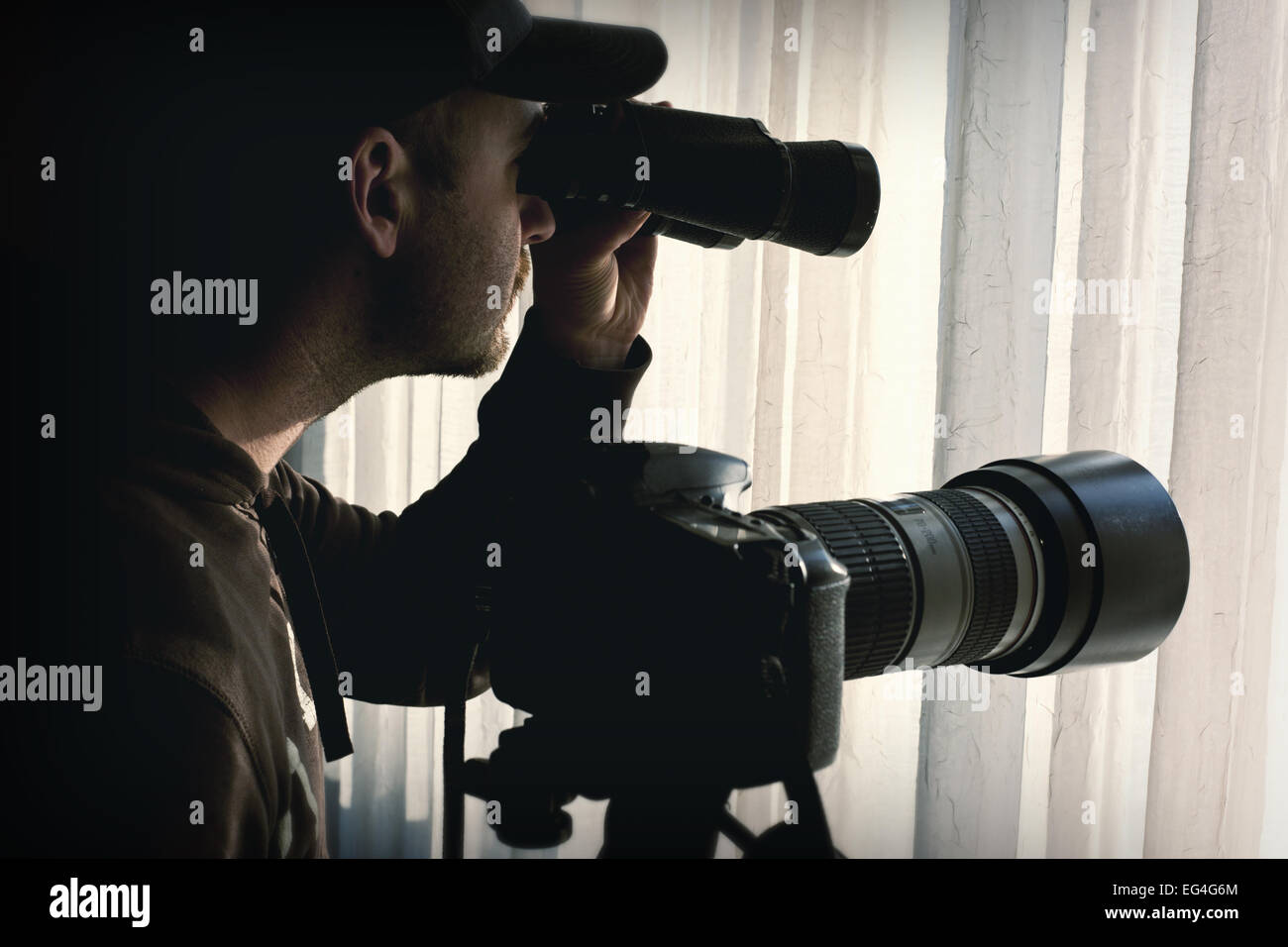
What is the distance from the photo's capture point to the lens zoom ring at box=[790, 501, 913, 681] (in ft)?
1.76

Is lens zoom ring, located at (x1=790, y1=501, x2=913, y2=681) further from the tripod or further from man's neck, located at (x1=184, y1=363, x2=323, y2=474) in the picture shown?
man's neck, located at (x1=184, y1=363, x2=323, y2=474)

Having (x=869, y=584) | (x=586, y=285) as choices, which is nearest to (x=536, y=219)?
(x=586, y=285)

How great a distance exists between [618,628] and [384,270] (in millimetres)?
290

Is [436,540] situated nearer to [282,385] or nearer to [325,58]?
[282,385]

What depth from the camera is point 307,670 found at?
2.02 feet

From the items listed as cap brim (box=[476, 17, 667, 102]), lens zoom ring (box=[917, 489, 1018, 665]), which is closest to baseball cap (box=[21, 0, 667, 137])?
cap brim (box=[476, 17, 667, 102])

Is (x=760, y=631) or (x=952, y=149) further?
(x=952, y=149)

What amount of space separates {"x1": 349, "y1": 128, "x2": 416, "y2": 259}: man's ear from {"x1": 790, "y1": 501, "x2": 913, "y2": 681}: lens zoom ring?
29 cm

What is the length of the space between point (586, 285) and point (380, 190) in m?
0.15

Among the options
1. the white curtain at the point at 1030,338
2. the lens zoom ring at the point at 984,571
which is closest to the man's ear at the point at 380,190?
the lens zoom ring at the point at 984,571

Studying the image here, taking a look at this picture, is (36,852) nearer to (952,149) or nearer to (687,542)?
(687,542)

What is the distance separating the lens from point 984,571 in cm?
59

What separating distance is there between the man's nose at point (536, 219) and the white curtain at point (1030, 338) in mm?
575
